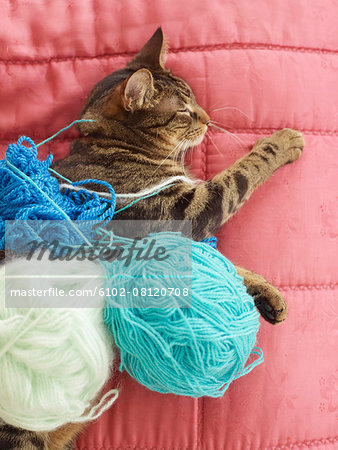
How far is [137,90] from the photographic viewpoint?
0.95 m

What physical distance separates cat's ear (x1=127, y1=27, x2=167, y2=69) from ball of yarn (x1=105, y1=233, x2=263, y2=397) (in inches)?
21.3

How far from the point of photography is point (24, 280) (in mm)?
628

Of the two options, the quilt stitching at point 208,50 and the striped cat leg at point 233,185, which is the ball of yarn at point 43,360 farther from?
the quilt stitching at point 208,50

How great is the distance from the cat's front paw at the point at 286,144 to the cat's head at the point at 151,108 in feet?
0.57

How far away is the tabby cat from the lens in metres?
0.92

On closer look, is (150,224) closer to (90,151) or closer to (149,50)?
(90,151)

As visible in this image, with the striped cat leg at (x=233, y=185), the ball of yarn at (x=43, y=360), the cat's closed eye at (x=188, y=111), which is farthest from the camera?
the cat's closed eye at (x=188, y=111)

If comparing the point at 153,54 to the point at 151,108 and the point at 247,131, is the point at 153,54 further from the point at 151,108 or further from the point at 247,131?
the point at 247,131

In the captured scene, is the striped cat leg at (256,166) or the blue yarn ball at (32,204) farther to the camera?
the striped cat leg at (256,166)

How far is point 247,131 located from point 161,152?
0.24 metres

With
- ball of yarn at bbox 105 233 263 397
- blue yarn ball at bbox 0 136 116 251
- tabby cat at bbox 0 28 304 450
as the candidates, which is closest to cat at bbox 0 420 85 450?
tabby cat at bbox 0 28 304 450

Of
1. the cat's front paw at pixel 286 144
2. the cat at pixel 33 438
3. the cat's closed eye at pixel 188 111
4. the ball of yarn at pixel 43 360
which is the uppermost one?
the cat's closed eye at pixel 188 111

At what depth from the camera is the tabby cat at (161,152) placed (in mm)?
916

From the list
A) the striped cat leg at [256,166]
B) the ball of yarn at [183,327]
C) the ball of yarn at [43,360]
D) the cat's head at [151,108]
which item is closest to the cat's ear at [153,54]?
the cat's head at [151,108]
